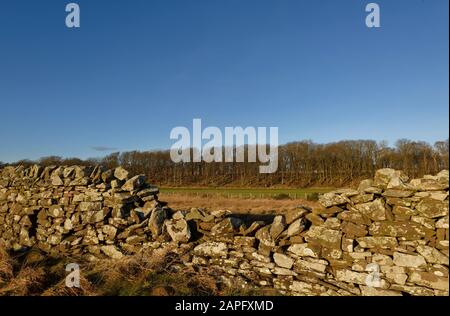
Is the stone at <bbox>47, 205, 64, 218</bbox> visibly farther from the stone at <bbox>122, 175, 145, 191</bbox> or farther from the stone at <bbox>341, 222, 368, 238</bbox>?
the stone at <bbox>341, 222, 368, 238</bbox>

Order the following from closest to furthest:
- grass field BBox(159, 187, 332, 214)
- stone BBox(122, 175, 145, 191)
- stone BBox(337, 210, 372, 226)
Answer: stone BBox(337, 210, 372, 226) < stone BBox(122, 175, 145, 191) < grass field BBox(159, 187, 332, 214)

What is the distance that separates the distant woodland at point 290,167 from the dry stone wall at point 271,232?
54245 mm

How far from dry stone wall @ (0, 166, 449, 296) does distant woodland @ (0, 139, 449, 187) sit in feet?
178

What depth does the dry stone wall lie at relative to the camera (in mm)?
5246

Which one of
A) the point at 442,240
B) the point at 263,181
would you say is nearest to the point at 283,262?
the point at 442,240

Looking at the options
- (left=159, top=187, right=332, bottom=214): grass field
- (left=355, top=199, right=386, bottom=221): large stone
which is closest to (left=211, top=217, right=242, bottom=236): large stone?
(left=355, top=199, right=386, bottom=221): large stone

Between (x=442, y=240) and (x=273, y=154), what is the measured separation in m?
68.6

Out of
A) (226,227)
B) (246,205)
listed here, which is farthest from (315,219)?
(246,205)

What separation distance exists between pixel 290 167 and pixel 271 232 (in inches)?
2529

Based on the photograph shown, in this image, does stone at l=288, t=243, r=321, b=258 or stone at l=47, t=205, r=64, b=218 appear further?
stone at l=47, t=205, r=64, b=218

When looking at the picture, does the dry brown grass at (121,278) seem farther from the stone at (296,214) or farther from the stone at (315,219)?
the stone at (315,219)

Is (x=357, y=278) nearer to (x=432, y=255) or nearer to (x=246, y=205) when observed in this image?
(x=432, y=255)

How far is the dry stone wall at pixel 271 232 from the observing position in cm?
525

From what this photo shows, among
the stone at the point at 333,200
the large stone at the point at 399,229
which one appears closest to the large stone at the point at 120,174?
the stone at the point at 333,200
